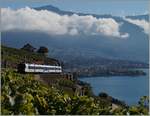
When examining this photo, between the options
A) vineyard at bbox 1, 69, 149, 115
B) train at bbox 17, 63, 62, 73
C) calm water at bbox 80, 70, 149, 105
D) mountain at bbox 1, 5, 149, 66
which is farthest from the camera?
train at bbox 17, 63, 62, 73

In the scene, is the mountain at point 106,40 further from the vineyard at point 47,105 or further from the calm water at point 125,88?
the calm water at point 125,88

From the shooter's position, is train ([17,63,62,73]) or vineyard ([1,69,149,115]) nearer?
vineyard ([1,69,149,115])

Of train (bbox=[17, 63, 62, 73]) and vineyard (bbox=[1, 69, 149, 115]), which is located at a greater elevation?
vineyard (bbox=[1, 69, 149, 115])

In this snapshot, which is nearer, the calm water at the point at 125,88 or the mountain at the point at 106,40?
the mountain at the point at 106,40

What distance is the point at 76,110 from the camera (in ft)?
14.7

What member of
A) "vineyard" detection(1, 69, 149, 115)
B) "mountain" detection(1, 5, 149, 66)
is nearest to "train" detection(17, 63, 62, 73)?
"mountain" detection(1, 5, 149, 66)

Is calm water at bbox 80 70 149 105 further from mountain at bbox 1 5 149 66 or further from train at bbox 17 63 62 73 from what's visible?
train at bbox 17 63 62 73

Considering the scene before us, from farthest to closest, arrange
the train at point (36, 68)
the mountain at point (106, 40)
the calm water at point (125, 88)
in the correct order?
the train at point (36, 68) < the calm water at point (125, 88) < the mountain at point (106, 40)

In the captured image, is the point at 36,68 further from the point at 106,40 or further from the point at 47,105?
the point at 47,105

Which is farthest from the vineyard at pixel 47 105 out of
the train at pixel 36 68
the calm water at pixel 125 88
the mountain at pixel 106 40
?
the train at pixel 36 68

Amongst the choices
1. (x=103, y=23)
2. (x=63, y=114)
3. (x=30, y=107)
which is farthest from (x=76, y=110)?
(x=103, y=23)

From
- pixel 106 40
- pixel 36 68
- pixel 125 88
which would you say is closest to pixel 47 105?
pixel 36 68

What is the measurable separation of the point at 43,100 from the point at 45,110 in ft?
0.63

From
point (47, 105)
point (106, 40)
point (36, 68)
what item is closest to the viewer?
point (47, 105)
